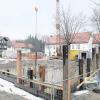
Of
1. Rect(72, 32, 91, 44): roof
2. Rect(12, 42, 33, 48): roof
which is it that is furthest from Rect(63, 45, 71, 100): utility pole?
Rect(12, 42, 33, 48): roof

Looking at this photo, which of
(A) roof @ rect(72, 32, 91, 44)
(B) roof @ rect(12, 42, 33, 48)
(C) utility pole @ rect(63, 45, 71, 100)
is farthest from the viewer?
(B) roof @ rect(12, 42, 33, 48)

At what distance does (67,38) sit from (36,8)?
530 inches

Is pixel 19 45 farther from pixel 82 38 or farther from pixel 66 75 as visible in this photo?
pixel 66 75

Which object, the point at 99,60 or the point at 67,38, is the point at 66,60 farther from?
the point at 67,38

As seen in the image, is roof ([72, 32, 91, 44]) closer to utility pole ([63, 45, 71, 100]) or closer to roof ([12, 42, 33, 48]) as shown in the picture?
roof ([12, 42, 33, 48])

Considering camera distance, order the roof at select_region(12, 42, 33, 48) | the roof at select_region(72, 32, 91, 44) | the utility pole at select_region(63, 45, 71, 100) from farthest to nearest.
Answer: the roof at select_region(12, 42, 33, 48), the roof at select_region(72, 32, 91, 44), the utility pole at select_region(63, 45, 71, 100)

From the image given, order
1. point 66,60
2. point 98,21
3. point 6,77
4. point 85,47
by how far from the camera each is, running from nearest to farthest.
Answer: point 66,60 < point 6,77 < point 98,21 < point 85,47

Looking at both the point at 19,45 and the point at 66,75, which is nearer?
the point at 66,75

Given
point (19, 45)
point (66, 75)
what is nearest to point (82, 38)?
point (19, 45)

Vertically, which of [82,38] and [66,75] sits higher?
[82,38]

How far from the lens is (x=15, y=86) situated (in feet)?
43.3

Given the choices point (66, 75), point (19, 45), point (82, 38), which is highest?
point (82, 38)

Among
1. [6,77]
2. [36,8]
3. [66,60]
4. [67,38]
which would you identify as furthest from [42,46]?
[66,60]

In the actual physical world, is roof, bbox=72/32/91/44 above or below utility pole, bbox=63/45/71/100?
above
